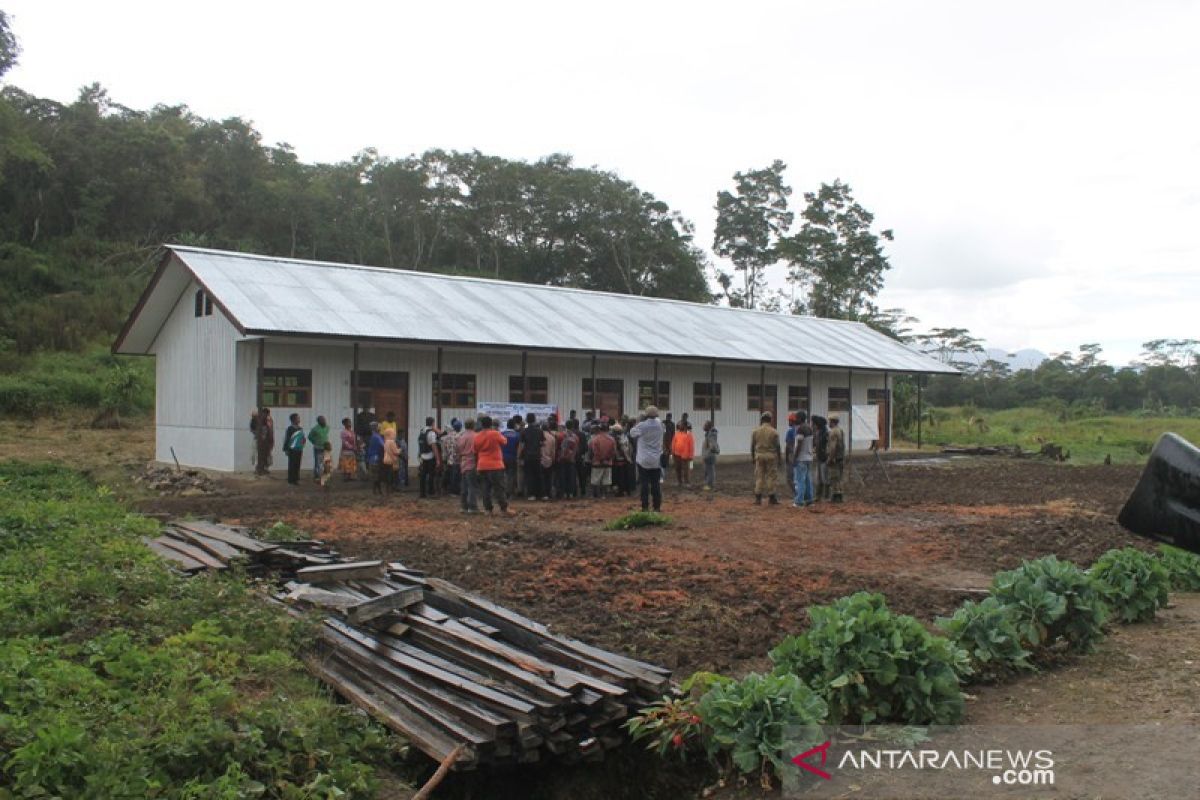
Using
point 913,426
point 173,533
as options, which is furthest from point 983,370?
point 173,533

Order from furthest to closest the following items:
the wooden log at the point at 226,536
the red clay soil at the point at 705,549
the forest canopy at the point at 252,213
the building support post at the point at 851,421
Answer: the forest canopy at the point at 252,213 < the building support post at the point at 851,421 < the wooden log at the point at 226,536 < the red clay soil at the point at 705,549

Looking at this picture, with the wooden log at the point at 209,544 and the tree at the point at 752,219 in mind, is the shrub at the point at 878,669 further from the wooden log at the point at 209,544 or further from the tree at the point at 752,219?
the tree at the point at 752,219

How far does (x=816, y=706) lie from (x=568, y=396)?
19983mm

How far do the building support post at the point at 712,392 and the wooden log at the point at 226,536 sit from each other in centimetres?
1726

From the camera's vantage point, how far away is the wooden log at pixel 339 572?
25.6 ft

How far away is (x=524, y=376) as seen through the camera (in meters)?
22.3

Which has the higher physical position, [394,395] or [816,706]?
[394,395]

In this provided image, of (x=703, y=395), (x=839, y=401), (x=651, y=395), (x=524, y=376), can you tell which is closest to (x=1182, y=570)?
(x=524, y=376)

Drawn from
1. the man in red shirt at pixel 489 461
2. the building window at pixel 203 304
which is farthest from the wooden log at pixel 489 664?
the building window at pixel 203 304

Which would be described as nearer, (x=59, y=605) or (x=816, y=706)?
(x=816, y=706)

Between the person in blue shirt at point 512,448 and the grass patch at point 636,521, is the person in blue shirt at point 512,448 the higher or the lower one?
the higher one

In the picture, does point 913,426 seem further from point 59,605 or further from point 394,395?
point 59,605

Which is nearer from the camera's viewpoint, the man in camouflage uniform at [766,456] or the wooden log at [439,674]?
the wooden log at [439,674]

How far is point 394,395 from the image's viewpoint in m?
21.5
